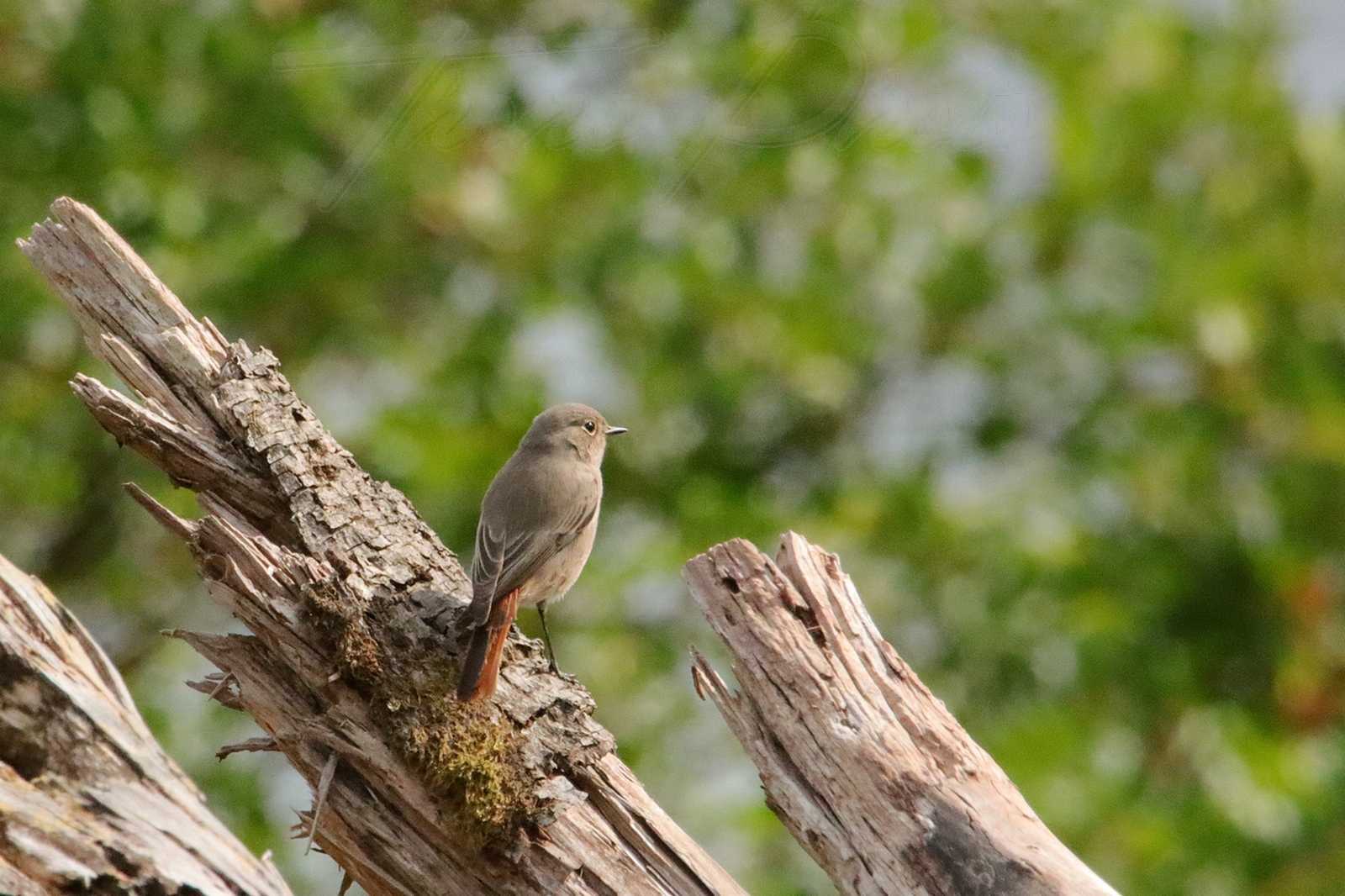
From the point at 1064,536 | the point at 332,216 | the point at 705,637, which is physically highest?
the point at 1064,536

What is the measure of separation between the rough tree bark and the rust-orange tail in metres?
0.05

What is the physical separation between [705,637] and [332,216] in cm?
392

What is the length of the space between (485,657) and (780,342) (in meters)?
7.20

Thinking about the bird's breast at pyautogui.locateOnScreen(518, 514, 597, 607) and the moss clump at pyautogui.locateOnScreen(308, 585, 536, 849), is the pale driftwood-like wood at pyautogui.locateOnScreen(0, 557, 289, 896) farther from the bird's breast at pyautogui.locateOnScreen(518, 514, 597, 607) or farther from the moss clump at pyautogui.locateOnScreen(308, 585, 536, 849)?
the bird's breast at pyautogui.locateOnScreen(518, 514, 597, 607)

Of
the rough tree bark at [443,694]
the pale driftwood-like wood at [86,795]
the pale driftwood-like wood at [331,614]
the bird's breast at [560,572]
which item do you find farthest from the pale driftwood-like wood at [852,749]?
the bird's breast at [560,572]

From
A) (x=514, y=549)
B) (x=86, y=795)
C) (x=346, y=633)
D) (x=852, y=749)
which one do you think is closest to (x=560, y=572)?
(x=514, y=549)

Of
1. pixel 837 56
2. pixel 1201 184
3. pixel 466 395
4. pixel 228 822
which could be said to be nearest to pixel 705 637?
pixel 466 395

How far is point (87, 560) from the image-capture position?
1111 centimetres

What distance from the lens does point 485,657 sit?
4277 millimetres

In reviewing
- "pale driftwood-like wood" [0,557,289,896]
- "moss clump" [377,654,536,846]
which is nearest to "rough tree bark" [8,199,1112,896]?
"moss clump" [377,654,536,846]

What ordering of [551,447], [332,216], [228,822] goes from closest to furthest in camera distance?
1. [551,447]
2. [228,822]
3. [332,216]

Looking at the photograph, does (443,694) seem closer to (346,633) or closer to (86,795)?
(346,633)

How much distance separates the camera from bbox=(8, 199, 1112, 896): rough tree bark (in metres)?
3.95

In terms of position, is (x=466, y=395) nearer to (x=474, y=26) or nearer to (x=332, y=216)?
(x=332, y=216)
